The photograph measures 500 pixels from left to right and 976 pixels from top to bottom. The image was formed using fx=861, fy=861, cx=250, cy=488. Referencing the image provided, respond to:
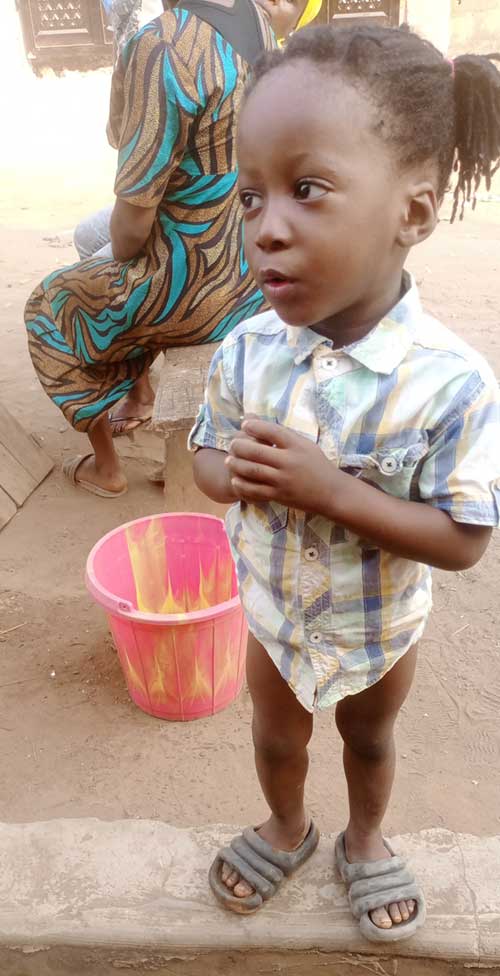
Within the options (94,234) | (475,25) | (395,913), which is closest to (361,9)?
(475,25)

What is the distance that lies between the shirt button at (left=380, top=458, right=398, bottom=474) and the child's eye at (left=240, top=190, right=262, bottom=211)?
1.24ft

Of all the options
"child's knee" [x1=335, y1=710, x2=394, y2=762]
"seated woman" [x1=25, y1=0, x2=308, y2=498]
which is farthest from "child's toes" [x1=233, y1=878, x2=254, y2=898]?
"seated woman" [x1=25, y1=0, x2=308, y2=498]

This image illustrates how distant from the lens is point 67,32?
12.5 m

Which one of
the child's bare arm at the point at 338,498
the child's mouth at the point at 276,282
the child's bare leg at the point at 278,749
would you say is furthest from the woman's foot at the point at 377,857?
the child's mouth at the point at 276,282

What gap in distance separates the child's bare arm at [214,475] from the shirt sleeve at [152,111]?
4.48ft

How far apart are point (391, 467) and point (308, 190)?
38 cm

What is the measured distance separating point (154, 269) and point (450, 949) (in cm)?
206

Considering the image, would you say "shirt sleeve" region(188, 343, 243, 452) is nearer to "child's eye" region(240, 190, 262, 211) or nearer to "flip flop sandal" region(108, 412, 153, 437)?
"child's eye" region(240, 190, 262, 211)

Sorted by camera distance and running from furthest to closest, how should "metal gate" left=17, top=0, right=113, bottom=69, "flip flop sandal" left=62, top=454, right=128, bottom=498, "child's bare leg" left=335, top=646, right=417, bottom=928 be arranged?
"metal gate" left=17, top=0, right=113, bottom=69 → "flip flop sandal" left=62, top=454, right=128, bottom=498 → "child's bare leg" left=335, top=646, right=417, bottom=928

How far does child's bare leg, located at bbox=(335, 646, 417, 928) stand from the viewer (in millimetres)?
1413

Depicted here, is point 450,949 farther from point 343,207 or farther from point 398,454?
point 343,207

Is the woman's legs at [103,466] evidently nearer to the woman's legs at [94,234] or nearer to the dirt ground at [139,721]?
the dirt ground at [139,721]

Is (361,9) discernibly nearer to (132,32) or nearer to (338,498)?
(132,32)

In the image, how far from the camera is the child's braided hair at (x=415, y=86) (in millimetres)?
1058
